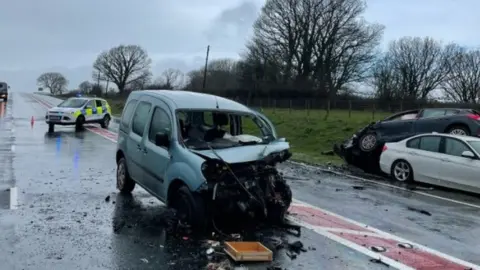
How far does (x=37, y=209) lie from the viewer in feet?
25.6

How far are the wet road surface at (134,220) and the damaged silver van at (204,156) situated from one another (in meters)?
0.48

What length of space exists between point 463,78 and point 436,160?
6819 centimetres

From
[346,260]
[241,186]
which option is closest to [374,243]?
[346,260]

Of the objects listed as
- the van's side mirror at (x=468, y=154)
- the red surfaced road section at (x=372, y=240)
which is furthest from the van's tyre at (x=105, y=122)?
the red surfaced road section at (x=372, y=240)

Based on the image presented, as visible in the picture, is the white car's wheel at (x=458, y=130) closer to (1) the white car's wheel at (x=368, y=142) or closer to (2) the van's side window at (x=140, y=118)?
(1) the white car's wheel at (x=368, y=142)

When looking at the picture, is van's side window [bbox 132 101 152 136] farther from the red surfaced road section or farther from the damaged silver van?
the red surfaced road section

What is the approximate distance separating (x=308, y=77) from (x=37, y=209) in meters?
55.9

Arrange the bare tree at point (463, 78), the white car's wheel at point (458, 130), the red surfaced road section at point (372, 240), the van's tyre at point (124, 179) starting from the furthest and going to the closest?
the bare tree at point (463, 78) → the white car's wheel at point (458, 130) → the van's tyre at point (124, 179) → the red surfaced road section at point (372, 240)

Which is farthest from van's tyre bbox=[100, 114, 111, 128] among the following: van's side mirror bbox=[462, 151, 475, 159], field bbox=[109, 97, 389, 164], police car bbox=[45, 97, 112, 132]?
van's side mirror bbox=[462, 151, 475, 159]

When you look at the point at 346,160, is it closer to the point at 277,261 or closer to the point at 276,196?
the point at 276,196

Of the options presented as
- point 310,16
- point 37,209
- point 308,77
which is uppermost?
point 310,16

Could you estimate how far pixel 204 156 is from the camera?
21.6 feet

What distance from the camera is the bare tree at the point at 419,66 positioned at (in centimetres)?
7475

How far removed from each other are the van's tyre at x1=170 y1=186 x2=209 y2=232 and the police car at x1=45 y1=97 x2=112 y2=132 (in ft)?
64.5
